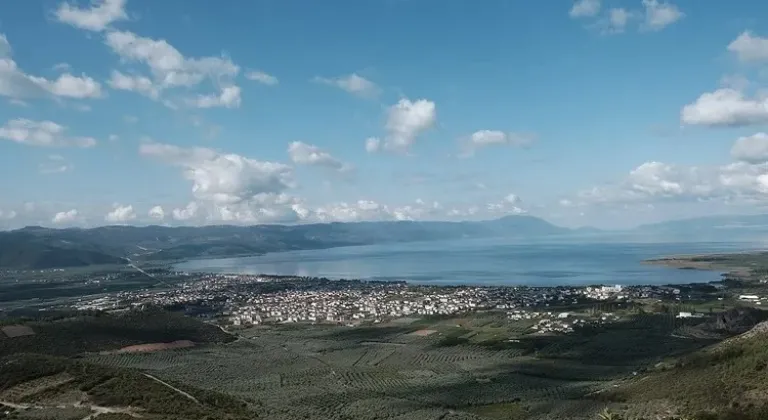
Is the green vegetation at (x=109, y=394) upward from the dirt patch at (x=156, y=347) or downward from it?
upward

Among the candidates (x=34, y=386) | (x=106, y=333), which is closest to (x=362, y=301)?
(x=106, y=333)

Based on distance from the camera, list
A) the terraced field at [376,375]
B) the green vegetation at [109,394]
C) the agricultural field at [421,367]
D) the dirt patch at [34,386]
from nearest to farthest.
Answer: the green vegetation at [109,394] → the dirt patch at [34,386] → the terraced field at [376,375] → the agricultural field at [421,367]

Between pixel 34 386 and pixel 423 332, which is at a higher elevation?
pixel 34 386

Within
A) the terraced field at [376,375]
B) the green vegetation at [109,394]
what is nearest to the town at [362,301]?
the terraced field at [376,375]

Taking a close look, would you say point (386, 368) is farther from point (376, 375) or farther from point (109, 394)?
point (109, 394)

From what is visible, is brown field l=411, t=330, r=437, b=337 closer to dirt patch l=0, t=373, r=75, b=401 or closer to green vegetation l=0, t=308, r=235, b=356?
green vegetation l=0, t=308, r=235, b=356

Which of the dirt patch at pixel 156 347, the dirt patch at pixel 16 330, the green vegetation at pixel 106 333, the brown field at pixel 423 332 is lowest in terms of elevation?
the brown field at pixel 423 332

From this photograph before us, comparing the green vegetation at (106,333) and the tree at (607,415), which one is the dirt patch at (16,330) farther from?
the tree at (607,415)

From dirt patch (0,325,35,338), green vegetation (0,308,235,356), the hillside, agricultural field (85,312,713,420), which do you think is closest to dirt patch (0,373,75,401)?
agricultural field (85,312,713,420)
